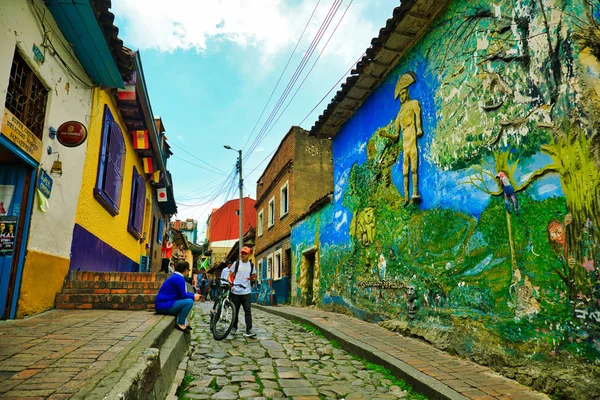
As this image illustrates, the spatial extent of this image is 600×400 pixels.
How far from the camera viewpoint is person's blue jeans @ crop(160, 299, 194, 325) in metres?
5.57

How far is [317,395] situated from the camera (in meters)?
3.87

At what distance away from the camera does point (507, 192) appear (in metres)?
4.55

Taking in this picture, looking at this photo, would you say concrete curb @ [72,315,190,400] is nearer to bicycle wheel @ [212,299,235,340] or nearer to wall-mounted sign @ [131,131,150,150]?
bicycle wheel @ [212,299,235,340]

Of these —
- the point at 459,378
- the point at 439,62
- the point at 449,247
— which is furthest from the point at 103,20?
the point at 459,378

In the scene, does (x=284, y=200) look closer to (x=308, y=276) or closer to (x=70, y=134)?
(x=308, y=276)

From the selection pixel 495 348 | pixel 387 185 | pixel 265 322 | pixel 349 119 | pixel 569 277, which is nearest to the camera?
pixel 569 277

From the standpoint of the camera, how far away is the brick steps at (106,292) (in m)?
6.47

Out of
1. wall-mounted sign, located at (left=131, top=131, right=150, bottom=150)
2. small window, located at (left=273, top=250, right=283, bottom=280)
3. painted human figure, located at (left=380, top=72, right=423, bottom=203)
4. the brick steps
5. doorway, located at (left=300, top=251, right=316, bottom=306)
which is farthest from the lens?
small window, located at (left=273, top=250, right=283, bottom=280)

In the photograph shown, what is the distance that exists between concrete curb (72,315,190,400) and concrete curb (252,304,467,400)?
8.02ft

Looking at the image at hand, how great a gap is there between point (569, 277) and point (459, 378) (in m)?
1.50

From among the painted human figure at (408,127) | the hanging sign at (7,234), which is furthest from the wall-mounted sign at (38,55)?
the painted human figure at (408,127)

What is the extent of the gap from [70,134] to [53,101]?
570mm

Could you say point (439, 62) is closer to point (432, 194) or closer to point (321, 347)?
point (432, 194)

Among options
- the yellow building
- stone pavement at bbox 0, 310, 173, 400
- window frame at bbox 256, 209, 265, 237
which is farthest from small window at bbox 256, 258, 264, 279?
stone pavement at bbox 0, 310, 173, 400
